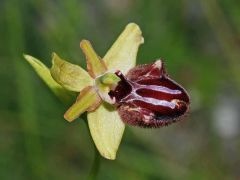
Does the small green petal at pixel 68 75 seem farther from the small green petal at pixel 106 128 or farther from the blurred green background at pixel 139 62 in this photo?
the blurred green background at pixel 139 62

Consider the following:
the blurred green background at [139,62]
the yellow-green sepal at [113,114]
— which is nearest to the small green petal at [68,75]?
the yellow-green sepal at [113,114]

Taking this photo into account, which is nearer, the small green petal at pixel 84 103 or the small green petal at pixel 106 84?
the small green petal at pixel 84 103

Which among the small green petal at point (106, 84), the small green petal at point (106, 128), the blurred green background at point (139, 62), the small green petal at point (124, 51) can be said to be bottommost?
the blurred green background at point (139, 62)

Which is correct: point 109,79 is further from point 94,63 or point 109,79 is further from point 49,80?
point 49,80

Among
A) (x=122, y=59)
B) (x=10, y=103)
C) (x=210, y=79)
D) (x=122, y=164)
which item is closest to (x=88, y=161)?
(x=122, y=164)

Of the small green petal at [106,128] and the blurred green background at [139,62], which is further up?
the small green petal at [106,128]

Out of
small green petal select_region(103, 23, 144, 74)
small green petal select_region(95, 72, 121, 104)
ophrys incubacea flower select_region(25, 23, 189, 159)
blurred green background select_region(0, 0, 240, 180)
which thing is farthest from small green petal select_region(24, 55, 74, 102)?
blurred green background select_region(0, 0, 240, 180)

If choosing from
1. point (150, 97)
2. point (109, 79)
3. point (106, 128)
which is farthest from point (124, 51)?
point (106, 128)
